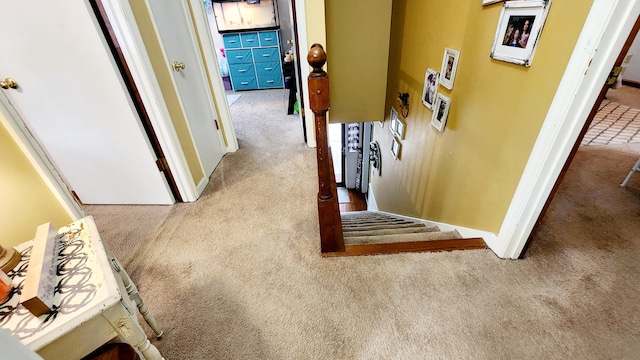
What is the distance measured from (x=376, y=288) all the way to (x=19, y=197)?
1.58 metres

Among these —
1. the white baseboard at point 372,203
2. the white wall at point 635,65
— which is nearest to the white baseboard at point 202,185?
the white baseboard at point 372,203

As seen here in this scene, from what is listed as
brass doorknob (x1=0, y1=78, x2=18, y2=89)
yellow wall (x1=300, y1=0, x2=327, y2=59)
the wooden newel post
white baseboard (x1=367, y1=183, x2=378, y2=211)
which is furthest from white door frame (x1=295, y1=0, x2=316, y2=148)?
white baseboard (x1=367, y1=183, x2=378, y2=211)

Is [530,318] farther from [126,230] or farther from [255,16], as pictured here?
[255,16]

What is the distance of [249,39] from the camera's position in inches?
199

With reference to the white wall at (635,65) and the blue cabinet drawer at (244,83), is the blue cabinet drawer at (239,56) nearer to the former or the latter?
the blue cabinet drawer at (244,83)

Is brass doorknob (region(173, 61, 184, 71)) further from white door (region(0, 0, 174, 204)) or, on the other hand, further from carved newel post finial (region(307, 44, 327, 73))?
carved newel post finial (region(307, 44, 327, 73))

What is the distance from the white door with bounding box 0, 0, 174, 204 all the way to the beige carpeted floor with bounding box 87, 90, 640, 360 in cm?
31

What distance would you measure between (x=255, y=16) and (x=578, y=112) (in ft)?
17.6

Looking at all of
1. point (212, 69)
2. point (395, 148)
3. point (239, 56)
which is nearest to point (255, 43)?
point (239, 56)

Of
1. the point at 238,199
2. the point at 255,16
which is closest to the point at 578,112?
the point at 238,199

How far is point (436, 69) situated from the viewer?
1.85 metres

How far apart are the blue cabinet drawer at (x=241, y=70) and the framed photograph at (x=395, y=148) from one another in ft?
11.9

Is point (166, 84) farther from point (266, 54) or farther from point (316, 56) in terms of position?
point (266, 54)

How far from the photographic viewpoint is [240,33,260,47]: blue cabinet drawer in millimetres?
5001
